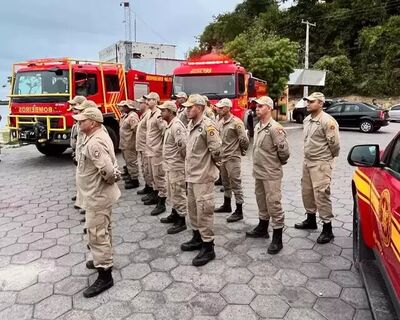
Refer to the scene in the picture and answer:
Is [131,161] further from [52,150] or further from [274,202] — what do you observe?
[52,150]

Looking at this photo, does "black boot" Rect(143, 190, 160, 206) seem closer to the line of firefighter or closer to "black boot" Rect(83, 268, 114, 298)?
the line of firefighter

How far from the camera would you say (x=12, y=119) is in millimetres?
8914

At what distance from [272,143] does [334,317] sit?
6.05 ft

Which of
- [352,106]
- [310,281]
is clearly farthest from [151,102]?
[352,106]

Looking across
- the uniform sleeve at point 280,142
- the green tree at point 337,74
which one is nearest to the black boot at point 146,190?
the uniform sleeve at point 280,142

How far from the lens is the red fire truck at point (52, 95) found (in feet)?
27.6

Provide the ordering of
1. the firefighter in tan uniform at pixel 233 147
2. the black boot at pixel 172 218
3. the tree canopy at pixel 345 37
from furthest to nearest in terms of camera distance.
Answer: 1. the tree canopy at pixel 345 37
2. the firefighter in tan uniform at pixel 233 147
3. the black boot at pixel 172 218

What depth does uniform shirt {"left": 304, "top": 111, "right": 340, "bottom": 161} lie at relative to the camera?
4.08m

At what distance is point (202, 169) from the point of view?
380cm

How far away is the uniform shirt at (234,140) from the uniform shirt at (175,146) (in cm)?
76

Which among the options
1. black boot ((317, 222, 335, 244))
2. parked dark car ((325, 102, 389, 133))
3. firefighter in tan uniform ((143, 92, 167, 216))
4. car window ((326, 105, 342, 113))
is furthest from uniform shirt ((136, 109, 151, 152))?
car window ((326, 105, 342, 113))

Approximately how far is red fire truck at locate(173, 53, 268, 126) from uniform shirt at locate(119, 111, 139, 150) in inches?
150

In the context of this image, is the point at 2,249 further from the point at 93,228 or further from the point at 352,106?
the point at 352,106

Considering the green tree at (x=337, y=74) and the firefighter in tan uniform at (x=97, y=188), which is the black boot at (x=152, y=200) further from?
the green tree at (x=337, y=74)
